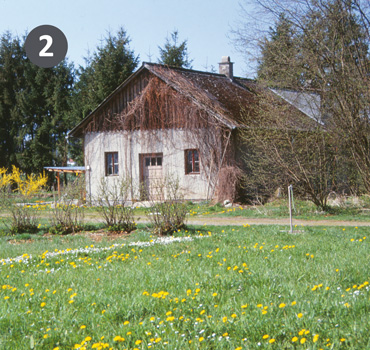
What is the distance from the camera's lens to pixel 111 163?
79.9 feet

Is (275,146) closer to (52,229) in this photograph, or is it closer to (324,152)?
(324,152)

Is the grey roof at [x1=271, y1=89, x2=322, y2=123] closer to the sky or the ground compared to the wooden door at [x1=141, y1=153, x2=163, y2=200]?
closer to the sky

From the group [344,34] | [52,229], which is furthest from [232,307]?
[344,34]

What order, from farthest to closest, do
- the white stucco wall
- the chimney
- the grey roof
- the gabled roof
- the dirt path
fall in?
the chimney → the white stucco wall → the gabled roof → the grey roof → the dirt path

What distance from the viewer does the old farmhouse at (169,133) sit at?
21.8 meters

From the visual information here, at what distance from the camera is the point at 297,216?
1523 cm

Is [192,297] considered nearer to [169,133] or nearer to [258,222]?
[258,222]

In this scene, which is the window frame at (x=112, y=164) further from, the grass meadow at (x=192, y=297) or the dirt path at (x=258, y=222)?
the grass meadow at (x=192, y=297)

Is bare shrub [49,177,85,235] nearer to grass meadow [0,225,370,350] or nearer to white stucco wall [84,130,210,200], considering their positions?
grass meadow [0,225,370,350]

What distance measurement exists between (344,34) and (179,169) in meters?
10.4

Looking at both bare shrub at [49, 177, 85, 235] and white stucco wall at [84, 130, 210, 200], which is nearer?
bare shrub at [49, 177, 85, 235]

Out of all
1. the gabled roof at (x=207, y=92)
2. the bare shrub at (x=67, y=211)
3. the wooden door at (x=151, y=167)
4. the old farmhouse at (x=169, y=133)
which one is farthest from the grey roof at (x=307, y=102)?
the wooden door at (x=151, y=167)

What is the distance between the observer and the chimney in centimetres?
2780

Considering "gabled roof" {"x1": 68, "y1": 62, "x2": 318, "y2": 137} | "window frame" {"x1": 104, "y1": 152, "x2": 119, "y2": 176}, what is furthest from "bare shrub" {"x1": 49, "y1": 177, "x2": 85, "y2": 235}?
"window frame" {"x1": 104, "y1": 152, "x2": 119, "y2": 176}
